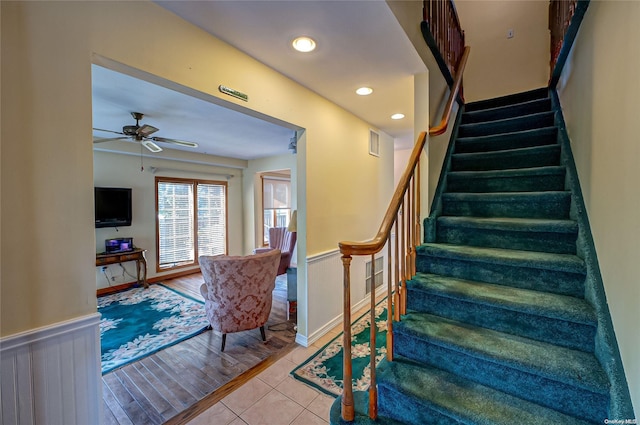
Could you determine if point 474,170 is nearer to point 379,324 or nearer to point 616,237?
point 616,237

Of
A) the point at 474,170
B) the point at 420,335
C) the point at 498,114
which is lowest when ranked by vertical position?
the point at 420,335

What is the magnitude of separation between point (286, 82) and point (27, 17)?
63.9 inches

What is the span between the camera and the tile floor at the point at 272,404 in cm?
176

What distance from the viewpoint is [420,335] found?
4.83 ft

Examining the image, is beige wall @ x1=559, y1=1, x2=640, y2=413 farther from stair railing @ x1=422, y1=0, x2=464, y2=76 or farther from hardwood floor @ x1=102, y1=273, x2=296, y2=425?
hardwood floor @ x1=102, y1=273, x2=296, y2=425

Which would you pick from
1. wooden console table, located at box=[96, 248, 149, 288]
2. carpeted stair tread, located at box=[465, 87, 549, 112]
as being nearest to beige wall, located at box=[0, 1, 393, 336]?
carpeted stair tread, located at box=[465, 87, 549, 112]

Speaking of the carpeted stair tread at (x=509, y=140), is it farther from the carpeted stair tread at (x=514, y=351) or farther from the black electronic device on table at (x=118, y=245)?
the black electronic device on table at (x=118, y=245)

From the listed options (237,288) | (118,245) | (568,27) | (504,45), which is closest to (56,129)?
(237,288)

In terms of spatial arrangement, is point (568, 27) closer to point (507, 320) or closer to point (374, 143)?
point (507, 320)

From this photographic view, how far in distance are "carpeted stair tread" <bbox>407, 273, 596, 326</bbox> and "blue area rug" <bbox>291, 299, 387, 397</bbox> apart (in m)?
0.92

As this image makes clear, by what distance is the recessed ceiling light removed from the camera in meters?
1.80

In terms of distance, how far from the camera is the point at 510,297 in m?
1.48

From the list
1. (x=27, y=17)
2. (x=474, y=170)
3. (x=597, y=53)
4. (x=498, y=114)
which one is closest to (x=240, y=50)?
(x=27, y=17)

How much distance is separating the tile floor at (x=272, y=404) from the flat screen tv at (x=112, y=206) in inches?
156
